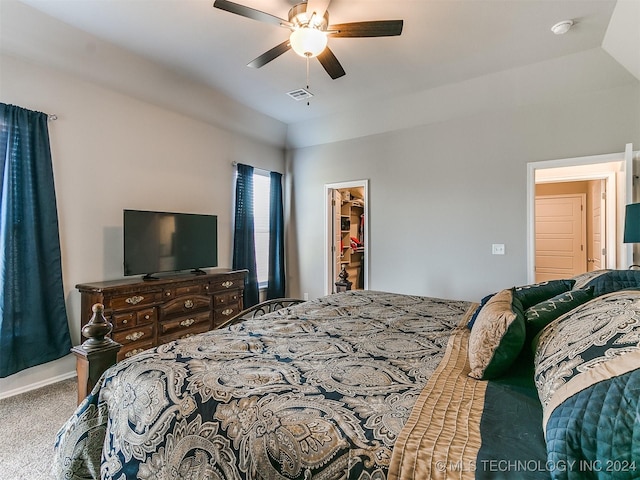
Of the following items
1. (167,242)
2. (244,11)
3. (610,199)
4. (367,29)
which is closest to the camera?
(244,11)

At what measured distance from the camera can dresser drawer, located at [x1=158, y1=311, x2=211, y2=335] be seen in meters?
3.30

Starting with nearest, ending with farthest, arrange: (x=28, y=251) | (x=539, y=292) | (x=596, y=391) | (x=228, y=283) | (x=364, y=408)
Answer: (x=596, y=391) → (x=364, y=408) → (x=539, y=292) → (x=28, y=251) → (x=228, y=283)

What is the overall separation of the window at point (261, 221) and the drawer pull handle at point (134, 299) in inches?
88.9

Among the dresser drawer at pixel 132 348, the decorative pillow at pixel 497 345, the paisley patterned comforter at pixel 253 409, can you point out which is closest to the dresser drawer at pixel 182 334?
the dresser drawer at pixel 132 348

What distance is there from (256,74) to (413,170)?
240 centimetres

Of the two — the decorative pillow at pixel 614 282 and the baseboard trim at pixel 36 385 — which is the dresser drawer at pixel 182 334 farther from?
the decorative pillow at pixel 614 282

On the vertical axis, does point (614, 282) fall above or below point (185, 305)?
above

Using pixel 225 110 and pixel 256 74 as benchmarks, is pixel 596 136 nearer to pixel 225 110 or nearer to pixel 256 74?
pixel 256 74

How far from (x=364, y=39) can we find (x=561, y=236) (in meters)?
5.41

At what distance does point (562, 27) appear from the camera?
2787mm

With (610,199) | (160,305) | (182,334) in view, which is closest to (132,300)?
(160,305)

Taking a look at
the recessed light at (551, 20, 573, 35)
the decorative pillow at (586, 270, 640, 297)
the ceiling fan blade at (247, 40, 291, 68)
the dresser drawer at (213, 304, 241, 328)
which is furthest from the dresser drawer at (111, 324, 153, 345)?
the recessed light at (551, 20, 573, 35)

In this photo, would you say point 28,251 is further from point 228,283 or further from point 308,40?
point 308,40

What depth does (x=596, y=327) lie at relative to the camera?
3.14ft
